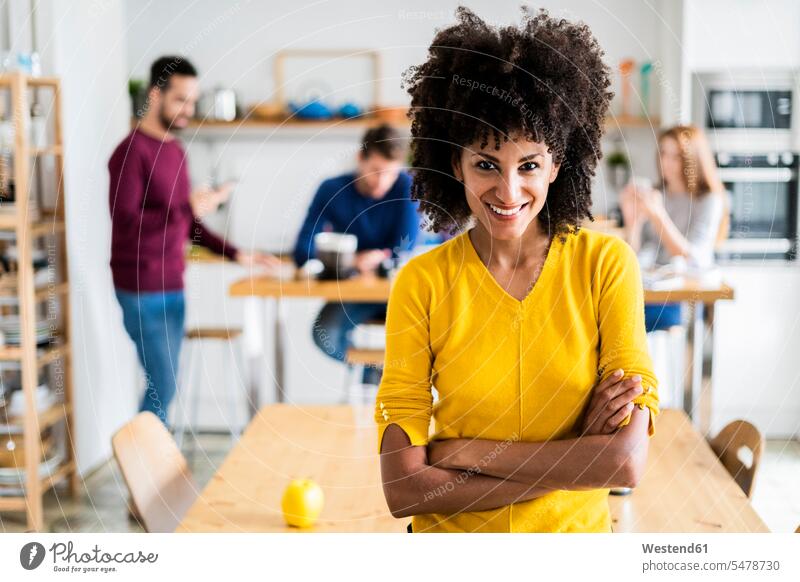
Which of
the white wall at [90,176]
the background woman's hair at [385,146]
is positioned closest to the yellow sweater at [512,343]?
the background woman's hair at [385,146]

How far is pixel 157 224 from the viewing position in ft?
6.48

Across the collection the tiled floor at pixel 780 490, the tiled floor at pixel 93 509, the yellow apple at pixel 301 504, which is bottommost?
the tiled floor at pixel 93 509

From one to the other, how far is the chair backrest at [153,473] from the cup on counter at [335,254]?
106 centimetres

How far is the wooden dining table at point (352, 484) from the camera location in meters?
1.19

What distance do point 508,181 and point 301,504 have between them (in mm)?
500

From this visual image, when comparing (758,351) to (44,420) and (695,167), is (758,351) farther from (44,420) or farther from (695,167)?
(44,420)

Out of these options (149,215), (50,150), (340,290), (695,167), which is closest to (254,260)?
(340,290)

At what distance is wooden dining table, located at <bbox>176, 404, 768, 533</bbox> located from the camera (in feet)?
3.91

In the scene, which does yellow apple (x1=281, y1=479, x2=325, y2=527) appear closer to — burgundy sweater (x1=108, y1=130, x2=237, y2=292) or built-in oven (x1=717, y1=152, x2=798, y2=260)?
burgundy sweater (x1=108, y1=130, x2=237, y2=292)

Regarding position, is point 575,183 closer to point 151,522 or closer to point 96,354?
point 151,522

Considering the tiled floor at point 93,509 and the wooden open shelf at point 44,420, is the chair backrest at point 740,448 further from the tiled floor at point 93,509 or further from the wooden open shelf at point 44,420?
the wooden open shelf at point 44,420

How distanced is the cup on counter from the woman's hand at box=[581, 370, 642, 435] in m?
1.49

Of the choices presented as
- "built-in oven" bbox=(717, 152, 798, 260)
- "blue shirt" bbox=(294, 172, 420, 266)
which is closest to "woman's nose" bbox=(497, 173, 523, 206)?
"blue shirt" bbox=(294, 172, 420, 266)

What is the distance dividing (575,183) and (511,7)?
9.8 inches
